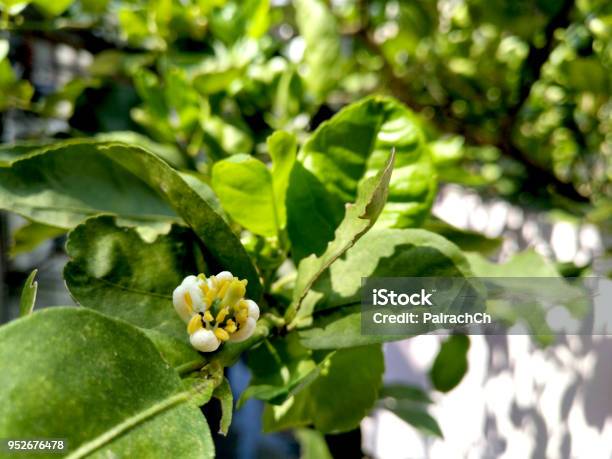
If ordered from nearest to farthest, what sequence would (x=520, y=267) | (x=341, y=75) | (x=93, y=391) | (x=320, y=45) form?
(x=93, y=391) < (x=520, y=267) < (x=320, y=45) < (x=341, y=75)

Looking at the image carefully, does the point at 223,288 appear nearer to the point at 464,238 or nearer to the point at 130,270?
the point at 130,270

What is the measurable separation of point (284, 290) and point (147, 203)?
3.9 inches

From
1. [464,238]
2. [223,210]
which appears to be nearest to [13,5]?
[223,210]

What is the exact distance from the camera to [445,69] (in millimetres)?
922

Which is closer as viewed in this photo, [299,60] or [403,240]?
[403,240]

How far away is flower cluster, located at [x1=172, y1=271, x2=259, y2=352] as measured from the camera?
0.26m

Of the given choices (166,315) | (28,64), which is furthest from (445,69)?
(166,315)

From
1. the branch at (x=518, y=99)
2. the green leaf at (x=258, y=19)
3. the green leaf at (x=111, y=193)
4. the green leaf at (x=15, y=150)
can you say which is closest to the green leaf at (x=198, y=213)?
the green leaf at (x=111, y=193)

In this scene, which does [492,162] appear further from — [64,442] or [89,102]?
[64,442]

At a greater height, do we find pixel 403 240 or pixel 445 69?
pixel 403 240

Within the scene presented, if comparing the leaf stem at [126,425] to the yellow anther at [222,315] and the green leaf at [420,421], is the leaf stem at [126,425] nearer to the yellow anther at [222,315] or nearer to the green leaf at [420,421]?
the yellow anther at [222,315]

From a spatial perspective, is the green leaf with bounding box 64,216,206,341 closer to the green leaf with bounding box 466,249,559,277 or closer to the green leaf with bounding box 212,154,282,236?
the green leaf with bounding box 212,154,282,236

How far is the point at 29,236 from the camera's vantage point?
449mm

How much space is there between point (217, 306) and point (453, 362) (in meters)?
0.38
